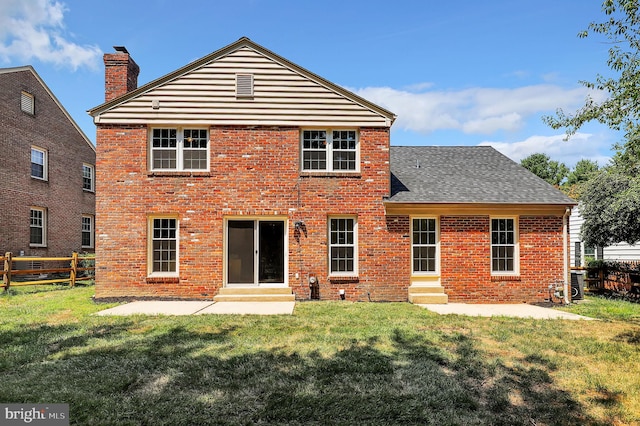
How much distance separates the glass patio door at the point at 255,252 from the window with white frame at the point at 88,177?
15937 millimetres

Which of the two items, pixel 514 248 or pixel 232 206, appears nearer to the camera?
pixel 232 206

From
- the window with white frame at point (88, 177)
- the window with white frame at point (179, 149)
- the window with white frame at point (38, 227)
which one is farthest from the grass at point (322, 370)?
the window with white frame at point (88, 177)

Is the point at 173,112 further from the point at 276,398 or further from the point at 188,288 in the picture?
the point at 276,398

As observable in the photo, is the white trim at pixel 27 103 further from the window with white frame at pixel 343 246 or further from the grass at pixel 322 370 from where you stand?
the window with white frame at pixel 343 246

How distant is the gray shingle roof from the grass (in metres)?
4.26

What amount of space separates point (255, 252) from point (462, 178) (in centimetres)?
724

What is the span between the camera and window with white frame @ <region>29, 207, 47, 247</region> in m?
19.3

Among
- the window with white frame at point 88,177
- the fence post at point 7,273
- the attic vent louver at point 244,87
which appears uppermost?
the attic vent louver at point 244,87

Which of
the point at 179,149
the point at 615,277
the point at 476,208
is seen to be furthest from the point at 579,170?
the point at 179,149

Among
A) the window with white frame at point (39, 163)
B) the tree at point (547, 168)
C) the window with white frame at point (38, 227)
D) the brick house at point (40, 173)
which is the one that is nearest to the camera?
the brick house at point (40, 173)

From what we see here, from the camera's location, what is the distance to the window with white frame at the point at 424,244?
474 inches

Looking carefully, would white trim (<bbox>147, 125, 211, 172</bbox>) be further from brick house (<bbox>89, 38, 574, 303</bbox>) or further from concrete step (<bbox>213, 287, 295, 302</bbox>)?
concrete step (<bbox>213, 287, 295, 302</bbox>)

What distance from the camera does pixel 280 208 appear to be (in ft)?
38.8

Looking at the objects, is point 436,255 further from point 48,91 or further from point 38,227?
point 48,91
